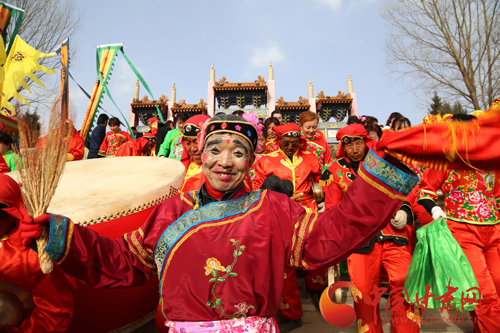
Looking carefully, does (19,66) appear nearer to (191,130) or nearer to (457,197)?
(191,130)

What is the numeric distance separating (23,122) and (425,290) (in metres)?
2.65

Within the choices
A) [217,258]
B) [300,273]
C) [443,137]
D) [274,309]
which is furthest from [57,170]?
[300,273]

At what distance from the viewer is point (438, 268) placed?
2.22 meters

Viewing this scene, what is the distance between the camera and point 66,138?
1.24m

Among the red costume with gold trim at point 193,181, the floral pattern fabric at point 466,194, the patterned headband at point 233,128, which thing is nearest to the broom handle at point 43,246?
the patterned headband at point 233,128

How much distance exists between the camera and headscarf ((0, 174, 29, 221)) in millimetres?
1521

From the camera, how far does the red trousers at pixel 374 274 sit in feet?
8.73

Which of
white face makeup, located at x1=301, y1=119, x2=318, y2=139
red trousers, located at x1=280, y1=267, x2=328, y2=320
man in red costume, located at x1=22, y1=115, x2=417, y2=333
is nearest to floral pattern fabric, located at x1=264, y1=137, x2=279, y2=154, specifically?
white face makeup, located at x1=301, y1=119, x2=318, y2=139

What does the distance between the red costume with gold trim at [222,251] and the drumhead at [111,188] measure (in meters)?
0.79

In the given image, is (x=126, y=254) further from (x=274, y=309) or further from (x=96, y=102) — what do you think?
(x=96, y=102)

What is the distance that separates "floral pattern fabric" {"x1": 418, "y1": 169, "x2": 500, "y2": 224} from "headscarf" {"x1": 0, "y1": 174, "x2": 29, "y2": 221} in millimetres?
2962

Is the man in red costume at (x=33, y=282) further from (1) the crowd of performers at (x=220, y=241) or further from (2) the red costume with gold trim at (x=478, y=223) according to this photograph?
(2) the red costume with gold trim at (x=478, y=223)

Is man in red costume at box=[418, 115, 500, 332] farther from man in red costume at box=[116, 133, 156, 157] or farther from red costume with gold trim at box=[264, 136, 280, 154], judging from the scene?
man in red costume at box=[116, 133, 156, 157]

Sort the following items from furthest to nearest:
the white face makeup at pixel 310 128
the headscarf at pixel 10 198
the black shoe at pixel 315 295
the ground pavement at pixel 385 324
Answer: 1. the white face makeup at pixel 310 128
2. the black shoe at pixel 315 295
3. the ground pavement at pixel 385 324
4. the headscarf at pixel 10 198
